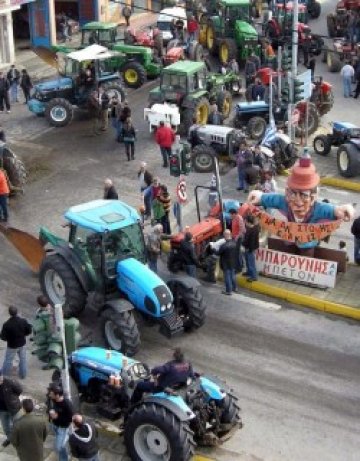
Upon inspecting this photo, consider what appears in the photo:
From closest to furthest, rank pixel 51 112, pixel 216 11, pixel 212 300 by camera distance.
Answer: pixel 212 300 < pixel 51 112 < pixel 216 11

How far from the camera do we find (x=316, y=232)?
18.2 m

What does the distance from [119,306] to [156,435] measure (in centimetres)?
322

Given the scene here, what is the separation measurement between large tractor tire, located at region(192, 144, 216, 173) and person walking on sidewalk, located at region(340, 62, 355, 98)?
28.5 feet

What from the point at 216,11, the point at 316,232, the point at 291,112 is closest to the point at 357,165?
the point at 291,112

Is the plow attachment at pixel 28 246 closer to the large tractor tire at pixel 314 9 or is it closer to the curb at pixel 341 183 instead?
the curb at pixel 341 183

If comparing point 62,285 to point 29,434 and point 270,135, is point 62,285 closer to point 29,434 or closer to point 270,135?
point 29,434

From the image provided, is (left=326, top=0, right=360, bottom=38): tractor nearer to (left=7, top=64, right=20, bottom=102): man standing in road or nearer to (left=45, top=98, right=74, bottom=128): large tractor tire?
(left=7, top=64, right=20, bottom=102): man standing in road

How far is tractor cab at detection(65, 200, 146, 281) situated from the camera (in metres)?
15.7

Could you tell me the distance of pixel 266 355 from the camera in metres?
15.7

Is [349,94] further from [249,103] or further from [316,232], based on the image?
[316,232]

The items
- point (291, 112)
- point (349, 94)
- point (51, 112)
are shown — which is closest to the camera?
point (291, 112)

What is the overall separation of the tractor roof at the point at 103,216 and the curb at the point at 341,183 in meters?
8.49

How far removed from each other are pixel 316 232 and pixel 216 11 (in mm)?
19303

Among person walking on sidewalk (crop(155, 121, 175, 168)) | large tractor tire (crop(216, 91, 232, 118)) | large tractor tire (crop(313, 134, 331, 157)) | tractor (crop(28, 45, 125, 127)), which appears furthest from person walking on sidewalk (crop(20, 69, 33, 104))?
large tractor tire (crop(313, 134, 331, 157))
